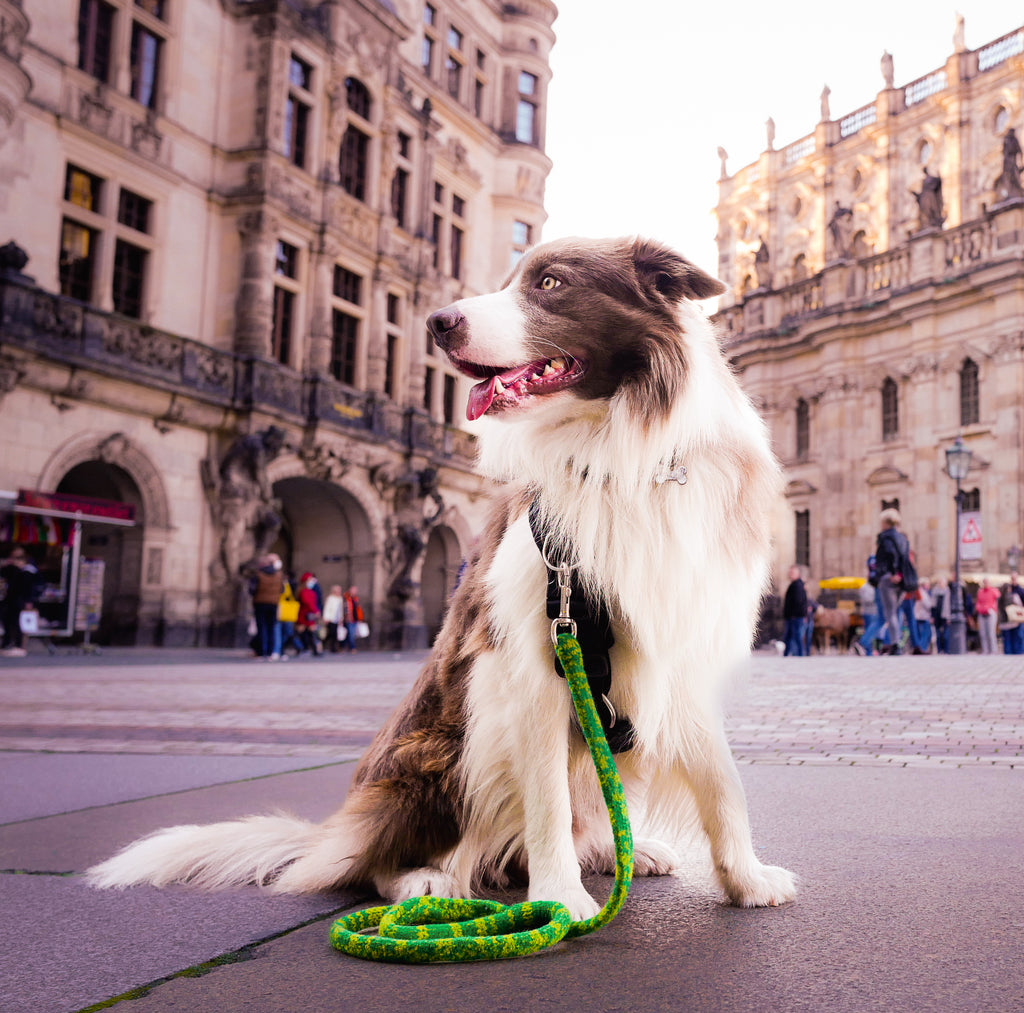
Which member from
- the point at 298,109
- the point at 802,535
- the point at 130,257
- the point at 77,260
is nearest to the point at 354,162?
the point at 298,109

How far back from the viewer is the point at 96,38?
21.6m

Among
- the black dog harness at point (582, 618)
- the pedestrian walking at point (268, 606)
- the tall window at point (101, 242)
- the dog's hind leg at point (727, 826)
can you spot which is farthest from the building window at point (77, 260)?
the dog's hind leg at point (727, 826)

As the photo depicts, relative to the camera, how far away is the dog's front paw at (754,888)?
92.2 inches

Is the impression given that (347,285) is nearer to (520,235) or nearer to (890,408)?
(520,235)

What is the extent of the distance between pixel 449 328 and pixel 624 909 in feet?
4.51

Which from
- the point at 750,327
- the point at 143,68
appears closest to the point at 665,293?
the point at 143,68

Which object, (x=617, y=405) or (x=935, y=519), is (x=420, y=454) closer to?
(x=935, y=519)

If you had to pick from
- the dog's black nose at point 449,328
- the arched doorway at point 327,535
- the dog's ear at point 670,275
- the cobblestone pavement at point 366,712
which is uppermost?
the arched doorway at point 327,535

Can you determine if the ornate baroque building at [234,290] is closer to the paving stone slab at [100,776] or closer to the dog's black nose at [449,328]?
the paving stone slab at [100,776]

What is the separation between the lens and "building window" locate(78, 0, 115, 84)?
69.7 feet

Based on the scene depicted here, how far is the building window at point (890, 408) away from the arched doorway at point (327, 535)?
21.8 metres

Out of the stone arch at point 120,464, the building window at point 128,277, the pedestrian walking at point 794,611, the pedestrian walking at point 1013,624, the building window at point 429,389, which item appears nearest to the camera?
the stone arch at point 120,464

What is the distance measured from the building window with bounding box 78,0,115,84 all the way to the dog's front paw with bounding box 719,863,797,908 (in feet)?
75.6

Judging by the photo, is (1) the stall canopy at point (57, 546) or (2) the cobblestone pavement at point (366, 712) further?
(1) the stall canopy at point (57, 546)
